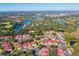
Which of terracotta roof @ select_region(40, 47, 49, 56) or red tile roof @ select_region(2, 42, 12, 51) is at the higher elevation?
red tile roof @ select_region(2, 42, 12, 51)

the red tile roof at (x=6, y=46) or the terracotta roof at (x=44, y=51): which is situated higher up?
the red tile roof at (x=6, y=46)

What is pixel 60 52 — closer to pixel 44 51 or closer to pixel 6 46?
pixel 44 51

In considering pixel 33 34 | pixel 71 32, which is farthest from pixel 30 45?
pixel 71 32

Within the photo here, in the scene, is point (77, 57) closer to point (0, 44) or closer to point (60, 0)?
point (60, 0)

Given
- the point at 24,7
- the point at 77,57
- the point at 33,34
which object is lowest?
the point at 77,57

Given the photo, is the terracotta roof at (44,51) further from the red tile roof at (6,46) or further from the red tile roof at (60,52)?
the red tile roof at (6,46)

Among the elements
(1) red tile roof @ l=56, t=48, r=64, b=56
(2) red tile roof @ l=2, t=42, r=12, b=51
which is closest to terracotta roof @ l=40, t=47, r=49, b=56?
(1) red tile roof @ l=56, t=48, r=64, b=56

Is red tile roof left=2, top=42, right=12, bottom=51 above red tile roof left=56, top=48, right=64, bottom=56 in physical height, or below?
above

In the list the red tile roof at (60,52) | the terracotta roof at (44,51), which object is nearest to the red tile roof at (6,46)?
the terracotta roof at (44,51)

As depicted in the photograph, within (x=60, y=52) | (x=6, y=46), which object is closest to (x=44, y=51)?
(x=60, y=52)

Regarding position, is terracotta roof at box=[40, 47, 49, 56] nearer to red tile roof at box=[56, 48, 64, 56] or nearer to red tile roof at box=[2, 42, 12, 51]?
red tile roof at box=[56, 48, 64, 56]

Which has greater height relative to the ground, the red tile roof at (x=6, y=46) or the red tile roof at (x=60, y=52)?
the red tile roof at (x=6, y=46)
